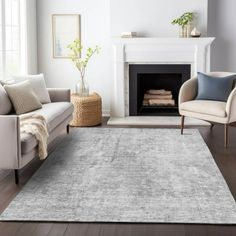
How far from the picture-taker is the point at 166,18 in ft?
22.8

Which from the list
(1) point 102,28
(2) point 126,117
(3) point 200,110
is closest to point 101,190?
(3) point 200,110

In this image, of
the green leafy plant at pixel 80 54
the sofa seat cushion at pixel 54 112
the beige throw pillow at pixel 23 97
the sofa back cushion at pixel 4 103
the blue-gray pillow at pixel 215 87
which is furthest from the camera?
the green leafy plant at pixel 80 54

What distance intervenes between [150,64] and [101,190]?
3.64 metres

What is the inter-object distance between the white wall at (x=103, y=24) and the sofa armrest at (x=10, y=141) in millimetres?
3521

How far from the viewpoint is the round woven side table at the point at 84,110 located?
665cm

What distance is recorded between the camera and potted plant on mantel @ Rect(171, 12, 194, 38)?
22.3ft

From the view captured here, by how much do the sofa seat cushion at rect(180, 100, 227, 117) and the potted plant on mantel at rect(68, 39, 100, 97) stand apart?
1597 millimetres

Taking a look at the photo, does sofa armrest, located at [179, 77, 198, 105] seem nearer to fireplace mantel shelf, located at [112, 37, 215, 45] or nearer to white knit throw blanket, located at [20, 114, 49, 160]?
fireplace mantel shelf, located at [112, 37, 215, 45]

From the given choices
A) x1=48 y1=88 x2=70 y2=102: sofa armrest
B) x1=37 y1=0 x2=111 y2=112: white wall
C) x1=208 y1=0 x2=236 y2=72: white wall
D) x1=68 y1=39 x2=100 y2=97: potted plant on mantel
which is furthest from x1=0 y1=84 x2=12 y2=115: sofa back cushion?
x1=208 y1=0 x2=236 y2=72: white wall

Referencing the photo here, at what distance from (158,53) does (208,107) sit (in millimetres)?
1660

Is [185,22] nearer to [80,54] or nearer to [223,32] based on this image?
[223,32]

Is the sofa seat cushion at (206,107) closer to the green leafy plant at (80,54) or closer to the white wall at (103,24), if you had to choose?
the white wall at (103,24)

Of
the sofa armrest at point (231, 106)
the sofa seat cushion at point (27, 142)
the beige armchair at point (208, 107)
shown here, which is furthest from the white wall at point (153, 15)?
the sofa seat cushion at point (27, 142)

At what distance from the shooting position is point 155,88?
7508mm
